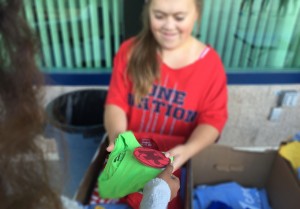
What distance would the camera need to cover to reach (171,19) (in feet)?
3.23

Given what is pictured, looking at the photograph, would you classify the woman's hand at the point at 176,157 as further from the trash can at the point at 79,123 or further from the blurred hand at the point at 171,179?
the trash can at the point at 79,123

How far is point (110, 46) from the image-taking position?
1.60 metres

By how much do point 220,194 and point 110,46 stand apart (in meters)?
0.94

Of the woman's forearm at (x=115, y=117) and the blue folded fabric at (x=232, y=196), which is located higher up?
the woman's forearm at (x=115, y=117)

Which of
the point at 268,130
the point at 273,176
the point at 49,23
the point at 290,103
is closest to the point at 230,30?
the point at 290,103

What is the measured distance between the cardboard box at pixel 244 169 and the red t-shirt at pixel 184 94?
10 cm

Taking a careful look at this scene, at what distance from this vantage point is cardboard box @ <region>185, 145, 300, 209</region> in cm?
100

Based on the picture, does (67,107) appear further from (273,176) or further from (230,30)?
(273,176)

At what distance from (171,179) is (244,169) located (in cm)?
93

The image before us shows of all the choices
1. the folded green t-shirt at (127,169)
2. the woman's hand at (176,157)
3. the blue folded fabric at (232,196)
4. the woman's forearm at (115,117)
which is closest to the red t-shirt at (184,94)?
the woman's forearm at (115,117)

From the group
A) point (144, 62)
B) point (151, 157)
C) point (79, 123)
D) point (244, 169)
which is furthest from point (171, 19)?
point (79, 123)

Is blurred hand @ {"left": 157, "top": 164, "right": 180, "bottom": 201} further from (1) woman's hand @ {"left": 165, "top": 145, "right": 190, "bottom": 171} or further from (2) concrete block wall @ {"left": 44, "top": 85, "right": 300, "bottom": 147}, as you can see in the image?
(2) concrete block wall @ {"left": 44, "top": 85, "right": 300, "bottom": 147}

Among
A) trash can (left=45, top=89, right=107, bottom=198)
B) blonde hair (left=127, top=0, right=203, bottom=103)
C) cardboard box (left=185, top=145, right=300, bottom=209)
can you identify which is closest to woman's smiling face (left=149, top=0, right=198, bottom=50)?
blonde hair (left=127, top=0, right=203, bottom=103)

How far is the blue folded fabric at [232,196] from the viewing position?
42.3 inches
